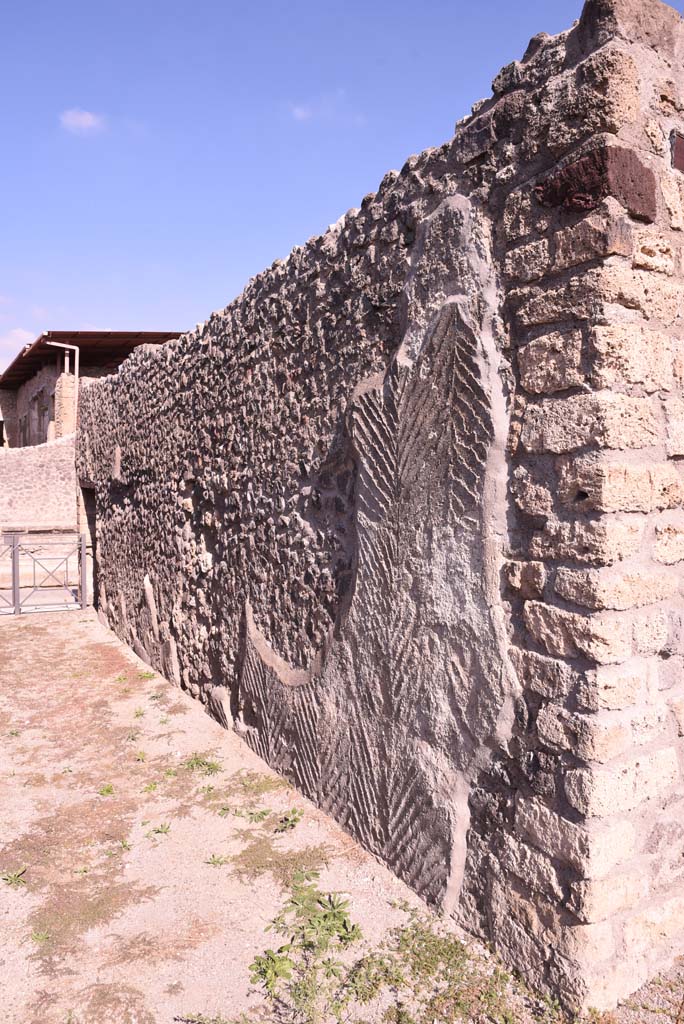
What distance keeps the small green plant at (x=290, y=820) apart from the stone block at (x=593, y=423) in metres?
2.13

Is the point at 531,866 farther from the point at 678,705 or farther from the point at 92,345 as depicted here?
the point at 92,345

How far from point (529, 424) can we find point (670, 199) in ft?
2.57

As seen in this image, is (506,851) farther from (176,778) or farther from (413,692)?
(176,778)

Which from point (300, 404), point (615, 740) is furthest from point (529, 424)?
point (300, 404)

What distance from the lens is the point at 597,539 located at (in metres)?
2.15

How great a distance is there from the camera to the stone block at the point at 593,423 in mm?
2145

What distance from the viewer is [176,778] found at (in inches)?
162

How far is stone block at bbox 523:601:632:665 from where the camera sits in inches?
84.3

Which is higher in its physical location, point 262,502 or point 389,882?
point 262,502

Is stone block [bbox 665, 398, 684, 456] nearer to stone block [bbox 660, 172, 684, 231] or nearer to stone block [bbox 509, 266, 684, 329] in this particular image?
stone block [bbox 509, 266, 684, 329]

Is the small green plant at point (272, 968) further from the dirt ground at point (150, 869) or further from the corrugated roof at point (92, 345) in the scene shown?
the corrugated roof at point (92, 345)

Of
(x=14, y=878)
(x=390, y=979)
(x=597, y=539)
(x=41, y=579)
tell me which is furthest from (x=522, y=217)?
(x=41, y=579)

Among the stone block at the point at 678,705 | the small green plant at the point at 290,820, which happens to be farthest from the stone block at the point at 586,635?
the small green plant at the point at 290,820

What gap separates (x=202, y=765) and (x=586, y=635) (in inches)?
109
